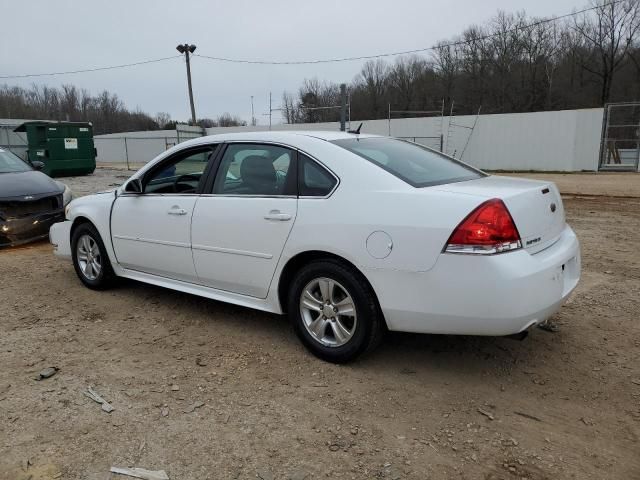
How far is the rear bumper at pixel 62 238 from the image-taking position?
18.0ft

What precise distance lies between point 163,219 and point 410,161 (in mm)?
2077

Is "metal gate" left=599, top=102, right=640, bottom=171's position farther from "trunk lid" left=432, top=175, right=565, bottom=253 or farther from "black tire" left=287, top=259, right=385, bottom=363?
"black tire" left=287, top=259, right=385, bottom=363

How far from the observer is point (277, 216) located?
3.57 m

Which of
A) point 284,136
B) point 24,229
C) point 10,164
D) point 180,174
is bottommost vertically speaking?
point 24,229

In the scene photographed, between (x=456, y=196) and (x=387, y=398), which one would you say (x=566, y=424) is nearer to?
(x=387, y=398)

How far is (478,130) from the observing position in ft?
81.9

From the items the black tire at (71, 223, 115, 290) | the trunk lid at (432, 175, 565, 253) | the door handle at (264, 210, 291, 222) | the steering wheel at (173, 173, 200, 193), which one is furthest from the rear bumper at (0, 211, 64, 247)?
the trunk lid at (432, 175, 565, 253)

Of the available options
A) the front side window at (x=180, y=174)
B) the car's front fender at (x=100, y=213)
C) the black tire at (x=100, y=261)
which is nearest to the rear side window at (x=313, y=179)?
the front side window at (x=180, y=174)

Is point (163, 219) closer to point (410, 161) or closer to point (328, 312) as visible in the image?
point (328, 312)

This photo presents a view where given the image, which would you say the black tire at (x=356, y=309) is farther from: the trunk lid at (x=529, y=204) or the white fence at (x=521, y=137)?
the white fence at (x=521, y=137)

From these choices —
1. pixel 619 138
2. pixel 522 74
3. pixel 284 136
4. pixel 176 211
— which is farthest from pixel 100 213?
pixel 522 74

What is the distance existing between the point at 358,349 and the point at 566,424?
1231mm

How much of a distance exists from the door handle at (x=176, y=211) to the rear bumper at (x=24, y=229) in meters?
4.31

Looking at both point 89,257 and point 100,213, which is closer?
point 100,213
